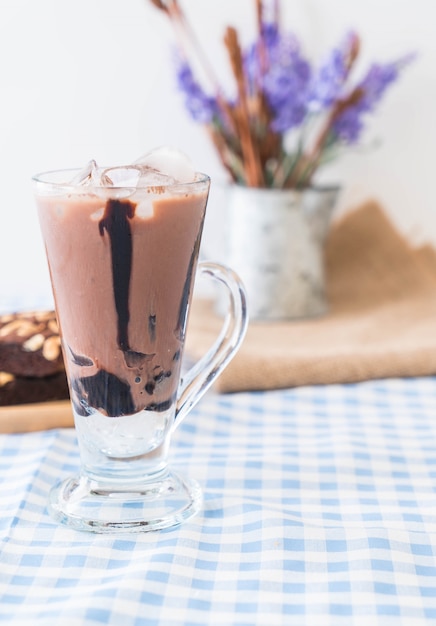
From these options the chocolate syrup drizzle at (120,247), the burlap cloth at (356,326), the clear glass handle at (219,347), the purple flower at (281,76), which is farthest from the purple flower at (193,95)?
the chocolate syrup drizzle at (120,247)

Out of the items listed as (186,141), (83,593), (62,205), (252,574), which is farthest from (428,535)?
(186,141)

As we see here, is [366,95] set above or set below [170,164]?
below

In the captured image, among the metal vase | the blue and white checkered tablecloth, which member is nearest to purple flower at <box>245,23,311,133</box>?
the metal vase

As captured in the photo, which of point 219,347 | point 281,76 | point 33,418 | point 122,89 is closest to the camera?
point 219,347

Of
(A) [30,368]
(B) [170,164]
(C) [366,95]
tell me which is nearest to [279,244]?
(C) [366,95]

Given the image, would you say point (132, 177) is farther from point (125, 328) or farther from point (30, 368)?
point (30, 368)

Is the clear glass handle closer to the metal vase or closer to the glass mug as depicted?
the glass mug

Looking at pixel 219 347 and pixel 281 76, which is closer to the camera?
pixel 219 347

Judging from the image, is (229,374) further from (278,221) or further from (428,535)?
(428,535)
